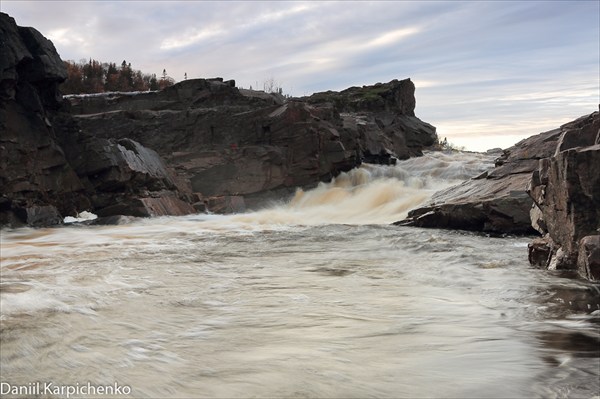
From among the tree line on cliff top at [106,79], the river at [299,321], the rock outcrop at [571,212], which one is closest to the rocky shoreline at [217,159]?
the rock outcrop at [571,212]

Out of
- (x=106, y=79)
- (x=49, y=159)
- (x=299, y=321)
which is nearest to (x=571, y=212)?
(x=299, y=321)

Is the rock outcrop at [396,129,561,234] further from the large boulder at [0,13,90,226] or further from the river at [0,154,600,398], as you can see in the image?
the large boulder at [0,13,90,226]

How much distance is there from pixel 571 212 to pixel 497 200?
4471 mm

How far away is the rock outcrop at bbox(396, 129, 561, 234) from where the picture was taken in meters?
10.9

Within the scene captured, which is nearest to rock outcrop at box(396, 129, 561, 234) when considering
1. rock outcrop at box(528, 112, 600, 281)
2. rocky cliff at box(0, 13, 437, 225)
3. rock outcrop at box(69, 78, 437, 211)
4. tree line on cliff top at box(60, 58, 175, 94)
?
rock outcrop at box(528, 112, 600, 281)

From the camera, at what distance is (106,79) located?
47.2 m

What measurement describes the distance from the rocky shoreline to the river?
1186 mm

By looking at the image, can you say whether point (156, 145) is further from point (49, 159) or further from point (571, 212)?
point (571, 212)

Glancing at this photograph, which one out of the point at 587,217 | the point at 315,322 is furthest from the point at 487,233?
the point at 315,322

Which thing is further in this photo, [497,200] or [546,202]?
[497,200]

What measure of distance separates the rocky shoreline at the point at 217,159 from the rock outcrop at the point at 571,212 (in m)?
0.02

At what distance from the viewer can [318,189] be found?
63.5ft

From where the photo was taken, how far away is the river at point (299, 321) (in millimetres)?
3445

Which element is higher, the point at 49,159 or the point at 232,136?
the point at 232,136
